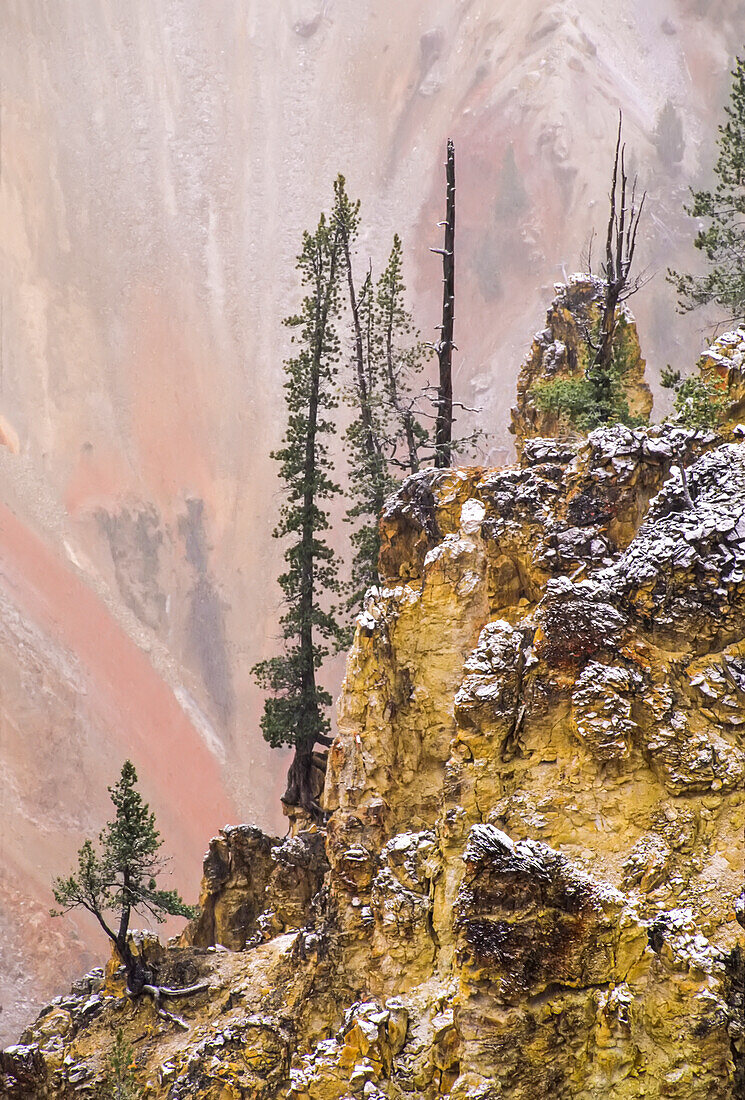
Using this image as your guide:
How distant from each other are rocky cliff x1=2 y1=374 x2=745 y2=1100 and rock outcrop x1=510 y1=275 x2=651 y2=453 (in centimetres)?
1023

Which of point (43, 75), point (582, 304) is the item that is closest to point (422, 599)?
point (582, 304)

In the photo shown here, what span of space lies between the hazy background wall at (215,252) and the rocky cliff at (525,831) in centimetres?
3374

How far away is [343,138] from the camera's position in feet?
233

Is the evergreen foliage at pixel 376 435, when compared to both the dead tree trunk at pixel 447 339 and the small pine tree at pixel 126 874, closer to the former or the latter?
the dead tree trunk at pixel 447 339

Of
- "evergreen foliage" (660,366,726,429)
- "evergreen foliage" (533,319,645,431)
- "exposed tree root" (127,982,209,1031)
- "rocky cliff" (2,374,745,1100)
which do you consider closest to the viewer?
"rocky cliff" (2,374,745,1100)

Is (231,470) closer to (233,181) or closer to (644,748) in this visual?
(233,181)

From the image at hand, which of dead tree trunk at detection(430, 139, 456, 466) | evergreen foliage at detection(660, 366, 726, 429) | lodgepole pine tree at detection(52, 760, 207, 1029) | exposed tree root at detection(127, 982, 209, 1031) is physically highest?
dead tree trunk at detection(430, 139, 456, 466)

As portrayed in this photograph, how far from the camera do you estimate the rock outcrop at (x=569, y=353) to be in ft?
87.2

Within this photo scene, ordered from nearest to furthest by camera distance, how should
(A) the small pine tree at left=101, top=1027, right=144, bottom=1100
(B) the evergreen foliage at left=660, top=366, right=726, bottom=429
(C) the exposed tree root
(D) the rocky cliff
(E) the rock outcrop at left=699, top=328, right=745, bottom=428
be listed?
1. (D) the rocky cliff
2. (A) the small pine tree at left=101, top=1027, right=144, bottom=1100
3. (B) the evergreen foliage at left=660, top=366, right=726, bottom=429
4. (E) the rock outcrop at left=699, top=328, right=745, bottom=428
5. (C) the exposed tree root

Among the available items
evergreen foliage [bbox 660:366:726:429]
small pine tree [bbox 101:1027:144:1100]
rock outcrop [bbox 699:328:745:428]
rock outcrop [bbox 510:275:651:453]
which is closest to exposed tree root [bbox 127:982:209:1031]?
small pine tree [bbox 101:1027:144:1100]

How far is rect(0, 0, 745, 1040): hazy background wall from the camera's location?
5247cm

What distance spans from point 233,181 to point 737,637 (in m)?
64.9

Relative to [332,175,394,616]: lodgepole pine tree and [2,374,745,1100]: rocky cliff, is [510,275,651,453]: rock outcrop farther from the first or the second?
[2,374,745,1100]: rocky cliff

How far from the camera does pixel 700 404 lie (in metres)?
16.2
